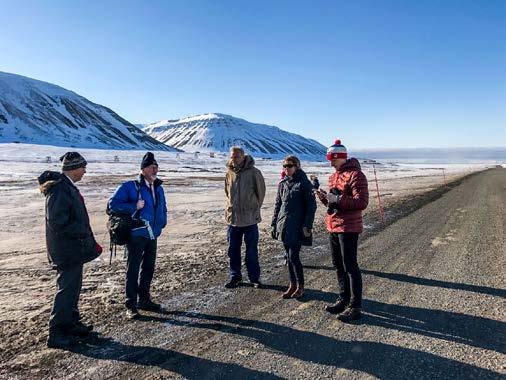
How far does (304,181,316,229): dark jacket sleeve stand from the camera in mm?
5801

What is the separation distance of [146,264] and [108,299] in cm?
102

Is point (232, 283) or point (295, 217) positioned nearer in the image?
point (295, 217)

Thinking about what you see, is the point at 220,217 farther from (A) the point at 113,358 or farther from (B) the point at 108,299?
(A) the point at 113,358

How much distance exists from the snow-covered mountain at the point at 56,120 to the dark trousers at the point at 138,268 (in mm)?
126856

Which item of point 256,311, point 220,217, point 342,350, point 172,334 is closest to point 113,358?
point 172,334

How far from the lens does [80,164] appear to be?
15.9ft

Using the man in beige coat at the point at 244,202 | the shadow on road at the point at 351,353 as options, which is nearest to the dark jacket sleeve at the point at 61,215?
the shadow on road at the point at 351,353

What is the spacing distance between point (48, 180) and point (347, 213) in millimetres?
3860

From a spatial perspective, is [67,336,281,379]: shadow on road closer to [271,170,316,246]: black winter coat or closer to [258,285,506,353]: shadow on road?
[258,285,506,353]: shadow on road

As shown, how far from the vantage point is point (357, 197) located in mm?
4922

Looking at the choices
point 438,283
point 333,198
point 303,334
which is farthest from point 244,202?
point 438,283

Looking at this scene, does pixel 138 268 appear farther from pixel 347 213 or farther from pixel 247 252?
pixel 347 213

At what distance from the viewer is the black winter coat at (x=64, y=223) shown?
4.51 meters

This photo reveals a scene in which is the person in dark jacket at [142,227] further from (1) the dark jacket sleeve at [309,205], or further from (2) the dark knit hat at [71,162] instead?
(1) the dark jacket sleeve at [309,205]
